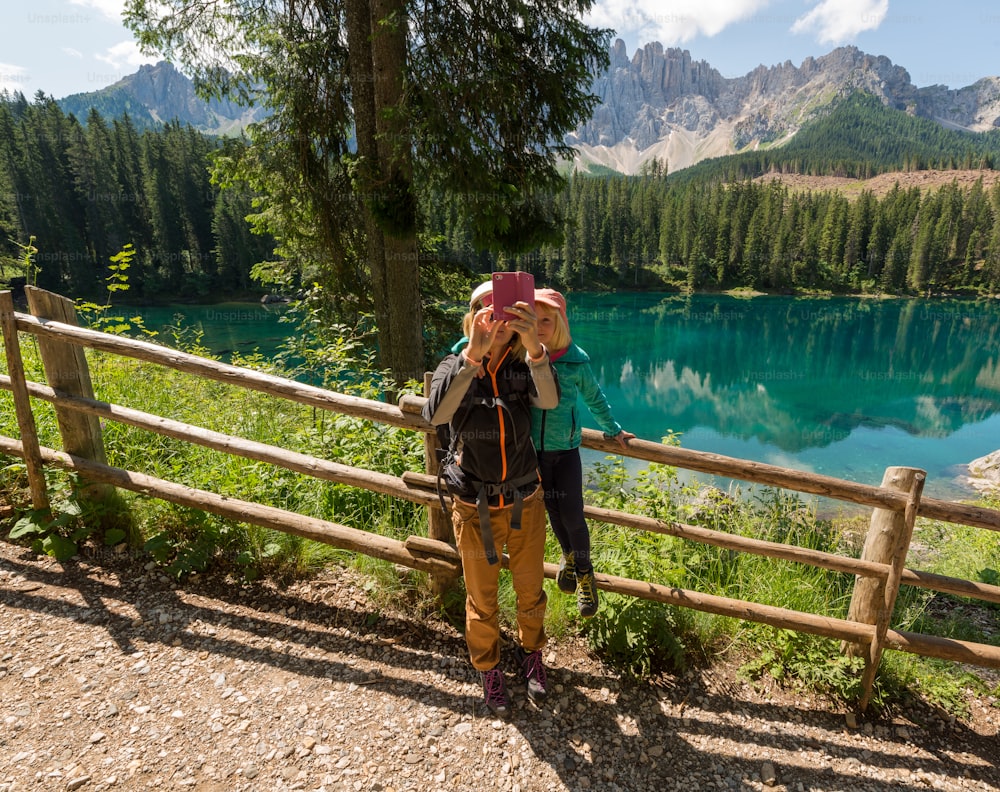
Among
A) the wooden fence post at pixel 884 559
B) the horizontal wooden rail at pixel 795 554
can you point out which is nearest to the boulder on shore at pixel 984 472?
the horizontal wooden rail at pixel 795 554

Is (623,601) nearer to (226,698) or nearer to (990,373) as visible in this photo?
(226,698)

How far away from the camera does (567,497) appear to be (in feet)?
9.58

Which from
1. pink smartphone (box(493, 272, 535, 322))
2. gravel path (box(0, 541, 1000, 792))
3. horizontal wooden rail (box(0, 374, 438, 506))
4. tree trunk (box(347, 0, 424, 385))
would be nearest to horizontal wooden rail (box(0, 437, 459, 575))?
horizontal wooden rail (box(0, 374, 438, 506))

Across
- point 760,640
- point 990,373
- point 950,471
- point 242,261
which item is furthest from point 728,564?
point 242,261

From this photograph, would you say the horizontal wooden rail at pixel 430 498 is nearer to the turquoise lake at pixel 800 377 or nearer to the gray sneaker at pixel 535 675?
the gray sneaker at pixel 535 675

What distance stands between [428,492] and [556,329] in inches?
58.0

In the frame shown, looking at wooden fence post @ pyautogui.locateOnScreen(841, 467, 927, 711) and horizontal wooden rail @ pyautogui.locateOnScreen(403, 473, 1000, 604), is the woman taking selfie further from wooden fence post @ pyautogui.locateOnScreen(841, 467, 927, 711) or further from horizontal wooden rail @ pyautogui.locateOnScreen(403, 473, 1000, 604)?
wooden fence post @ pyautogui.locateOnScreen(841, 467, 927, 711)

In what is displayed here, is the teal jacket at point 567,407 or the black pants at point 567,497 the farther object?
the black pants at point 567,497

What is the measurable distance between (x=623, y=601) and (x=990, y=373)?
46040 millimetres

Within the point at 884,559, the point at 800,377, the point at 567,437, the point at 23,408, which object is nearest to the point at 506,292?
the point at 567,437

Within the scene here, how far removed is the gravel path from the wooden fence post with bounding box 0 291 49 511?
67 cm

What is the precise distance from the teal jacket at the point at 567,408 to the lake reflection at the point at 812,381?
18.2m

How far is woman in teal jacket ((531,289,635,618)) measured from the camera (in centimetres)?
265

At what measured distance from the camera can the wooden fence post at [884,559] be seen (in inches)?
124
